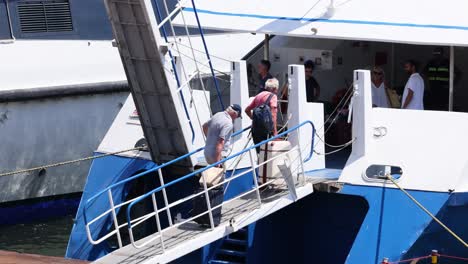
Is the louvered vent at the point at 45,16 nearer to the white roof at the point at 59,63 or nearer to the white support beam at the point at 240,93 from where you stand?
the white roof at the point at 59,63

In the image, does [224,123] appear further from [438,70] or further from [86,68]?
[86,68]

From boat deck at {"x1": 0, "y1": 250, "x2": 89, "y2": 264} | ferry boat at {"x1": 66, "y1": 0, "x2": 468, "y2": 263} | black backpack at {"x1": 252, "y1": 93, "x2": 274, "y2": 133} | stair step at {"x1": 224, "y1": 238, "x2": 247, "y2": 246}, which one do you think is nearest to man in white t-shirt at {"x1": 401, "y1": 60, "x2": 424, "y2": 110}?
ferry boat at {"x1": 66, "y1": 0, "x2": 468, "y2": 263}

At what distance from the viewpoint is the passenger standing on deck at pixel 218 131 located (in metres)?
11.0

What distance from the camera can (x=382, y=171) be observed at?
36.1 feet

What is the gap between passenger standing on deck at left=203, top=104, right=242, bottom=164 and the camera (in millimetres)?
10984

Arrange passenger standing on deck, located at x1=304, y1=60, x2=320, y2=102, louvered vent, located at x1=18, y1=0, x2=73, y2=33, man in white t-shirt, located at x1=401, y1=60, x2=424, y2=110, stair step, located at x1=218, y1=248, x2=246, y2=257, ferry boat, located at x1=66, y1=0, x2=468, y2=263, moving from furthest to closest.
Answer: louvered vent, located at x1=18, y1=0, x2=73, y2=33 < passenger standing on deck, located at x1=304, y1=60, x2=320, y2=102 < man in white t-shirt, located at x1=401, y1=60, x2=424, y2=110 < stair step, located at x1=218, y1=248, x2=246, y2=257 < ferry boat, located at x1=66, y1=0, x2=468, y2=263

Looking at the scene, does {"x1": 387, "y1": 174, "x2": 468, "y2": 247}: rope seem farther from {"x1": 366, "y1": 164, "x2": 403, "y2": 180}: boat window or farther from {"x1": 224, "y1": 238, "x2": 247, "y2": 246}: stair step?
{"x1": 224, "y1": 238, "x2": 247, "y2": 246}: stair step

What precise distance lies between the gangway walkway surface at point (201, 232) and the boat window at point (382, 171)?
2.06ft

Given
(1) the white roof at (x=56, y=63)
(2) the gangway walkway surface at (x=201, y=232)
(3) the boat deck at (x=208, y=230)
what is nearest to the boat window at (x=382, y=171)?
(3) the boat deck at (x=208, y=230)

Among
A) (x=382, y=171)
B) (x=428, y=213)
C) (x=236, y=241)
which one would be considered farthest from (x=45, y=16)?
(x=428, y=213)

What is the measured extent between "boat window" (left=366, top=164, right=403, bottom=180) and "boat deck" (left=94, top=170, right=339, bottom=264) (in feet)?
1.71

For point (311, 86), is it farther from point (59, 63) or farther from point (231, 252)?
point (59, 63)

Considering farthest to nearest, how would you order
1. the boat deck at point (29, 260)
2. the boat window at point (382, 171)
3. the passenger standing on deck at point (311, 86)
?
1. the passenger standing on deck at point (311, 86)
2. the boat deck at point (29, 260)
3. the boat window at point (382, 171)

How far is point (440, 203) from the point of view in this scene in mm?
10742
